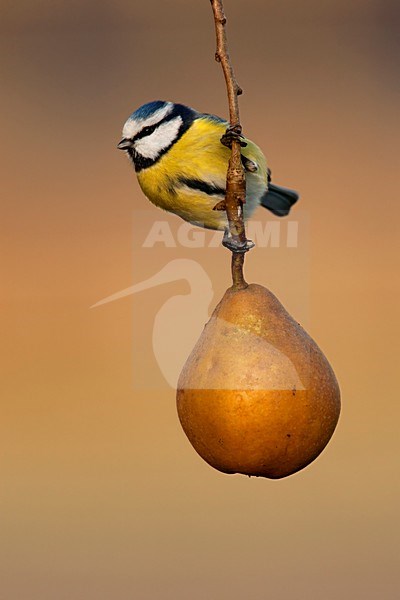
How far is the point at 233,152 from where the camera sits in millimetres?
692

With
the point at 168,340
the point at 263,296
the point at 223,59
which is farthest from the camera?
the point at 168,340

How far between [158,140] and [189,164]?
42 millimetres

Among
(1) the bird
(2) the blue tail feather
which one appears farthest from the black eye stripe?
(2) the blue tail feather

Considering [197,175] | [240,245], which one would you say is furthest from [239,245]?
[197,175]

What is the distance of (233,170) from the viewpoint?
69 centimetres

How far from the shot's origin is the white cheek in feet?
2.98

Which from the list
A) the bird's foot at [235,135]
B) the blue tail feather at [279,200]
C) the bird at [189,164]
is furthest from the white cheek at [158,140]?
the bird's foot at [235,135]

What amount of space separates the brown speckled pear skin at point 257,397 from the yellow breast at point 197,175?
0.66 feet

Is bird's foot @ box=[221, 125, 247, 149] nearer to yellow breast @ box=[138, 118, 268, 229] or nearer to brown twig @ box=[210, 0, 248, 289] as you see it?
brown twig @ box=[210, 0, 248, 289]

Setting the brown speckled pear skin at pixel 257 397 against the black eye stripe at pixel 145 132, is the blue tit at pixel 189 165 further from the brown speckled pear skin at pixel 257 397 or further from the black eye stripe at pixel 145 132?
the brown speckled pear skin at pixel 257 397

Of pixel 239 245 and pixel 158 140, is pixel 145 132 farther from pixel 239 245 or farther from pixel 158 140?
pixel 239 245

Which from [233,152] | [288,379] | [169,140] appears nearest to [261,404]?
[288,379]

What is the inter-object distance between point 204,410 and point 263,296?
0.40 feet

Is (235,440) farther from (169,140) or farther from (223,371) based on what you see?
(169,140)
